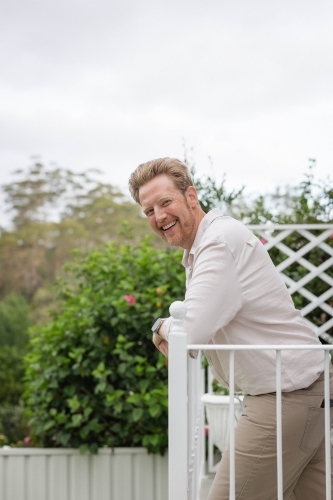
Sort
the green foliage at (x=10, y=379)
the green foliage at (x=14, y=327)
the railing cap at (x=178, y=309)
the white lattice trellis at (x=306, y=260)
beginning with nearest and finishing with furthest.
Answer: the railing cap at (x=178, y=309)
the white lattice trellis at (x=306, y=260)
the green foliage at (x=10, y=379)
the green foliage at (x=14, y=327)

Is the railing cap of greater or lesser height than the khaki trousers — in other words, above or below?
above

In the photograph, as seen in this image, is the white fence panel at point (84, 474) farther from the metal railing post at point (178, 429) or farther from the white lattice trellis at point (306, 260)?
the metal railing post at point (178, 429)

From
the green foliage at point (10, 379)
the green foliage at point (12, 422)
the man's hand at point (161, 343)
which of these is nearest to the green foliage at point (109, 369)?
the man's hand at point (161, 343)

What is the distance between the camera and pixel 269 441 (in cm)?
187

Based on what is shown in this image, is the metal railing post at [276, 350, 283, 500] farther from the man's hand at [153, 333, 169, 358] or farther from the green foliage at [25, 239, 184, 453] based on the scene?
the green foliage at [25, 239, 184, 453]

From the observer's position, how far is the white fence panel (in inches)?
192

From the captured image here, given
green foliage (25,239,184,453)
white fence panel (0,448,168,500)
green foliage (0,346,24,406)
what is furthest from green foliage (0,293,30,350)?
green foliage (25,239,184,453)

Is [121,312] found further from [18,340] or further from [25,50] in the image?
[25,50]

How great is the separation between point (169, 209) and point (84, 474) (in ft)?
10.9

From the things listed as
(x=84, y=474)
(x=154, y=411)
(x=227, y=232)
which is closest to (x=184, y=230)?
(x=227, y=232)

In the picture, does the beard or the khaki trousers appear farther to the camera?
the beard

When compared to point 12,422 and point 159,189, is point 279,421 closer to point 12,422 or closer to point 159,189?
point 159,189

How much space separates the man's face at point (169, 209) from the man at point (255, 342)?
91mm

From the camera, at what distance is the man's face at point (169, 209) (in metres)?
2.03
